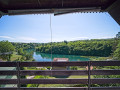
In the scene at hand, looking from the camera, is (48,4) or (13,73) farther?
(48,4)

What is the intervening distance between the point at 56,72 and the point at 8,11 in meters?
1.61

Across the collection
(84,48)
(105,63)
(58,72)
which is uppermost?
(84,48)

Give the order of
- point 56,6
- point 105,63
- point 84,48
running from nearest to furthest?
point 105,63, point 56,6, point 84,48

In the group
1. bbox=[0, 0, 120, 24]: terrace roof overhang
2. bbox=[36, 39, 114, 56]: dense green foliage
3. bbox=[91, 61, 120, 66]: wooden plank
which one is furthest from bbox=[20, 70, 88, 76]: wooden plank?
bbox=[36, 39, 114, 56]: dense green foliage

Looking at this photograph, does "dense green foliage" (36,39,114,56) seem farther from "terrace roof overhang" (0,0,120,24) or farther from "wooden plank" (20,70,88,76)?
"wooden plank" (20,70,88,76)

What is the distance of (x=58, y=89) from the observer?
147 centimetres

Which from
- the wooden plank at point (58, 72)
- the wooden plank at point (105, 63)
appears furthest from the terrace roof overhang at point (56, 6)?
the wooden plank at point (58, 72)

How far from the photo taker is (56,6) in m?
1.84

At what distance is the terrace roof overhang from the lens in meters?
1.74

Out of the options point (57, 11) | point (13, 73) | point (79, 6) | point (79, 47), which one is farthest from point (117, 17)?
point (79, 47)

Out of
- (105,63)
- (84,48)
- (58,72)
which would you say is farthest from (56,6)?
(84,48)

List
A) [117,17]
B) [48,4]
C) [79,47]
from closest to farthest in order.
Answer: [117,17] → [48,4] → [79,47]

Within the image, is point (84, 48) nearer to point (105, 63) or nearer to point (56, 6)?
point (56, 6)

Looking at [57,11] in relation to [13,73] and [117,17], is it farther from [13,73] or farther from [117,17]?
[13,73]
